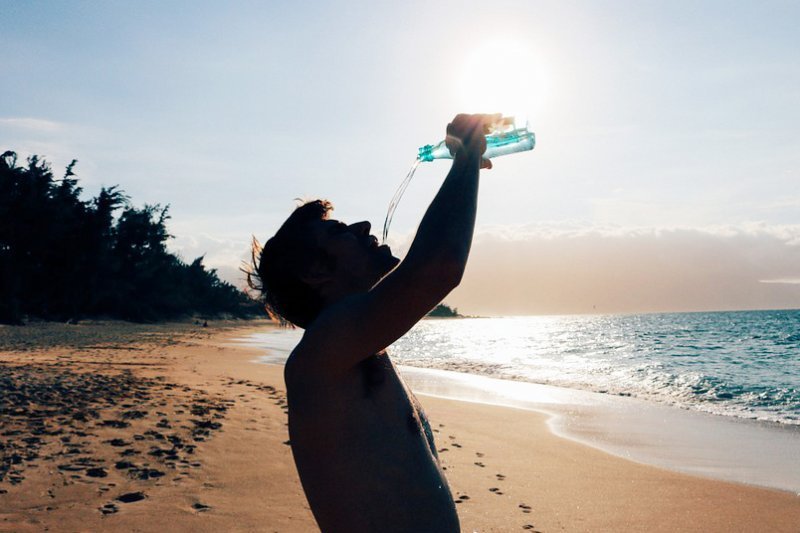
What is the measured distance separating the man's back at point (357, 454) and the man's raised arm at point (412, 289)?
0.10 m

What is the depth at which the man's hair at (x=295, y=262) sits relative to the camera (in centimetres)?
187

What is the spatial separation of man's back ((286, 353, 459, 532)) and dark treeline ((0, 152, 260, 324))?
1514 inches

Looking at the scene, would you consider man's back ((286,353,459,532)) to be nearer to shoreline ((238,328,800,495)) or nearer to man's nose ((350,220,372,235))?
man's nose ((350,220,372,235))

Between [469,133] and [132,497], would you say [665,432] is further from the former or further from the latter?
[469,133]

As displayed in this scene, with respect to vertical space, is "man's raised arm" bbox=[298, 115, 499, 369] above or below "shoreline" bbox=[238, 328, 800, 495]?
above

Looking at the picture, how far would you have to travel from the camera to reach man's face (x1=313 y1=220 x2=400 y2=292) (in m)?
1.85

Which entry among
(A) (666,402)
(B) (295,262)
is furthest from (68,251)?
(B) (295,262)

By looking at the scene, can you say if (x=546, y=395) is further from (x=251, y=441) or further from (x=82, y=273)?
(x=82, y=273)

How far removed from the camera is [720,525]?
5.74 metres

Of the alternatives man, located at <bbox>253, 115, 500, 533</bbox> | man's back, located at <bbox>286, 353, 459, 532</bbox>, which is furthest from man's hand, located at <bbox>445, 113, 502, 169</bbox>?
man's back, located at <bbox>286, 353, 459, 532</bbox>

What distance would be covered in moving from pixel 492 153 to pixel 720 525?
4.47 m

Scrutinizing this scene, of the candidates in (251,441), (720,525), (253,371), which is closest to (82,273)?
Answer: (253,371)

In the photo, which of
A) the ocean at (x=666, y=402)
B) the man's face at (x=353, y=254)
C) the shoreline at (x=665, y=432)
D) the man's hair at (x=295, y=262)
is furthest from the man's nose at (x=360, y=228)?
the ocean at (x=666, y=402)

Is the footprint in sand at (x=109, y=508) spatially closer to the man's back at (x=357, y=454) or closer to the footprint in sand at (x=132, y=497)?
the footprint in sand at (x=132, y=497)
